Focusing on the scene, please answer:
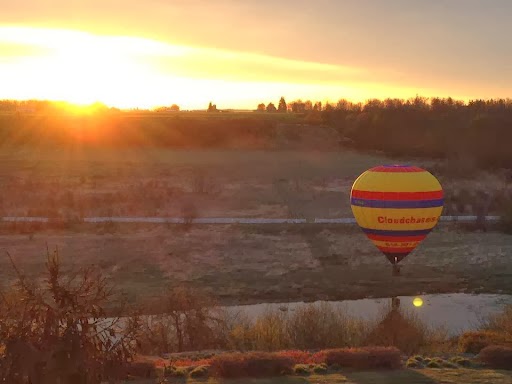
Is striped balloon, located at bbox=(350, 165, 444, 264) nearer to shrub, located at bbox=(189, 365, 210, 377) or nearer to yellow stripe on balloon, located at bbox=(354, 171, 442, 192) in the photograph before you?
yellow stripe on balloon, located at bbox=(354, 171, 442, 192)

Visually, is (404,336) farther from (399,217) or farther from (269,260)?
(269,260)

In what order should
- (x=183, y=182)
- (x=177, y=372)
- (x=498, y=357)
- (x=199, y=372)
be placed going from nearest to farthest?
(x=177, y=372), (x=199, y=372), (x=498, y=357), (x=183, y=182)

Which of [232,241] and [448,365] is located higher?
[448,365]

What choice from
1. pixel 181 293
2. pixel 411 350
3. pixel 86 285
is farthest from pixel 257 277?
pixel 86 285

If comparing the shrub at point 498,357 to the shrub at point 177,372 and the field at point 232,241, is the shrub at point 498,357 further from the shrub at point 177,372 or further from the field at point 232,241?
the field at point 232,241

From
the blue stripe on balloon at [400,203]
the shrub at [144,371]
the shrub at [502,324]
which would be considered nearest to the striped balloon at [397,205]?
the blue stripe on balloon at [400,203]

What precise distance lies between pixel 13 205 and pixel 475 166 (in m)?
35.9

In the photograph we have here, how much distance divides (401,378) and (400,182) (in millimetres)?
7741

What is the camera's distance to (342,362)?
11672mm

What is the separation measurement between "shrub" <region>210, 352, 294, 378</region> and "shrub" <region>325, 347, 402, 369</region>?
94cm

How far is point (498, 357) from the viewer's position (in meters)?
11.7

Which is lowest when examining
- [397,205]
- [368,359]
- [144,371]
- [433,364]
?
[433,364]

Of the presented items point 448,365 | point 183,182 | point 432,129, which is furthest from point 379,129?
point 448,365

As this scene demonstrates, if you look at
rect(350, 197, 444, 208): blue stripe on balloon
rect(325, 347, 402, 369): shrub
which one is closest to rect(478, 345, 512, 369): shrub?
rect(325, 347, 402, 369): shrub
